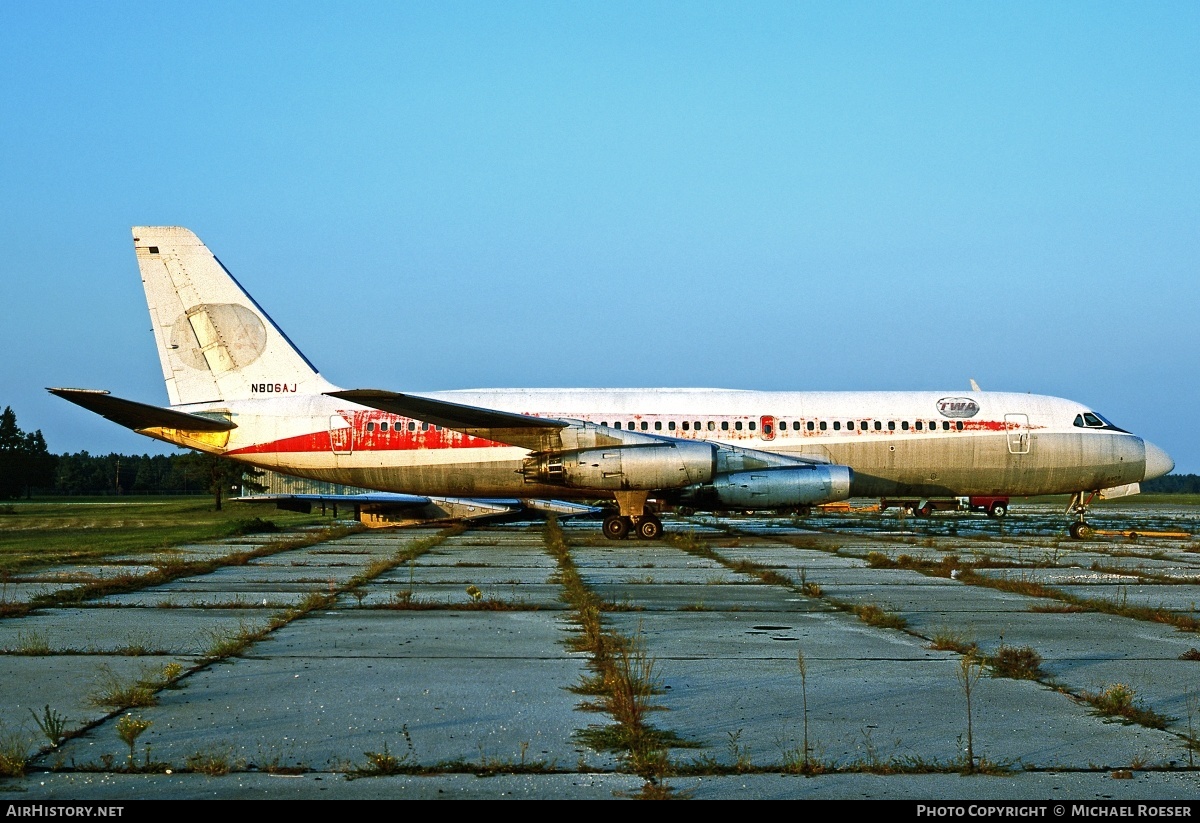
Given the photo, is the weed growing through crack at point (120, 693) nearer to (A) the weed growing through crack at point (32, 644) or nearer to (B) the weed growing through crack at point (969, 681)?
(A) the weed growing through crack at point (32, 644)

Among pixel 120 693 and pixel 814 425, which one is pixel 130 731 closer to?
pixel 120 693

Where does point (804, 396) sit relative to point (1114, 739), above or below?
above

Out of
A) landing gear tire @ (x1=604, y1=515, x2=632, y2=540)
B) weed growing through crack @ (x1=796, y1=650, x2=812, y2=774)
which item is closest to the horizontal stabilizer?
landing gear tire @ (x1=604, y1=515, x2=632, y2=540)

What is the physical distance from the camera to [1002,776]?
16.7ft

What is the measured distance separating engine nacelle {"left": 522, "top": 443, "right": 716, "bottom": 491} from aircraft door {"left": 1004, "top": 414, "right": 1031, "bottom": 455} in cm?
782

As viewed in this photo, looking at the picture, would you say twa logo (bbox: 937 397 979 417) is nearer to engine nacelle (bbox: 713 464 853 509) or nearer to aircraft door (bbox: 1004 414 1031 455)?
aircraft door (bbox: 1004 414 1031 455)

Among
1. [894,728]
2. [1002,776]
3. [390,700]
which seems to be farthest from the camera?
[390,700]

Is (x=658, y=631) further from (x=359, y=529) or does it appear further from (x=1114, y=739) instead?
(x=359, y=529)

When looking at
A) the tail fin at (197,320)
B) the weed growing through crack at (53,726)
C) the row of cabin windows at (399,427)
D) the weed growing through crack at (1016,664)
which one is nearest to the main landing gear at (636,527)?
the row of cabin windows at (399,427)

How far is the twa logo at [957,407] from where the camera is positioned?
25281 millimetres

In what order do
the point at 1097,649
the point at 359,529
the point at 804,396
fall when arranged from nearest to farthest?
the point at 1097,649 < the point at 804,396 < the point at 359,529

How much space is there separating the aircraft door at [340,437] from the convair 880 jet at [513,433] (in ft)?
0.08
